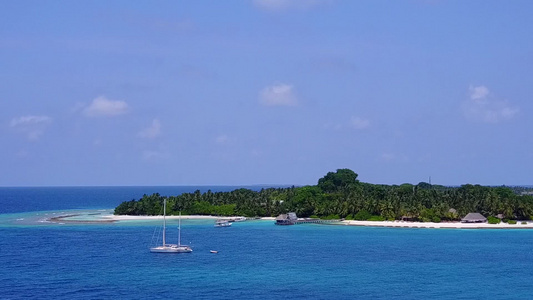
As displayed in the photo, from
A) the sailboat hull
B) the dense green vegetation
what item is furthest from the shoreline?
the sailboat hull

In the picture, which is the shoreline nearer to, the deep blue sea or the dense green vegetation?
the dense green vegetation

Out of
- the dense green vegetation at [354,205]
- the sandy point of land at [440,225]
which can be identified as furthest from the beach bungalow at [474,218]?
the sandy point of land at [440,225]

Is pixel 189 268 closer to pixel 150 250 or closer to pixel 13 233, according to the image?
pixel 150 250

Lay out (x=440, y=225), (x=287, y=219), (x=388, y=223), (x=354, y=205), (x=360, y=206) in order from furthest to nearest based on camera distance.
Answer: (x=354, y=205) < (x=360, y=206) < (x=287, y=219) < (x=388, y=223) < (x=440, y=225)

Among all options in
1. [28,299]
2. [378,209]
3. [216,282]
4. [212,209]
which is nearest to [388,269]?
[216,282]

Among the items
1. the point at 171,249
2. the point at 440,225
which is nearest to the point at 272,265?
the point at 171,249

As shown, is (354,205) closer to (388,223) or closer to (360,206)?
(360,206)

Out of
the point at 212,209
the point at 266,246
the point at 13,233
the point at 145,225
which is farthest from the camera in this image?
the point at 212,209
